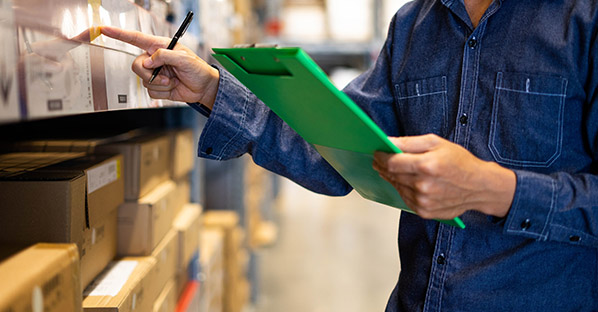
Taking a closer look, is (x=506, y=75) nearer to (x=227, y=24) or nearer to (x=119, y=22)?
(x=119, y=22)

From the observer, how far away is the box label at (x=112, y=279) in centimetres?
104

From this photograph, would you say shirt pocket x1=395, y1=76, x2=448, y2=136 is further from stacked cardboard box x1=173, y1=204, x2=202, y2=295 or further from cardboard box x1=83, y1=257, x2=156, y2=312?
stacked cardboard box x1=173, y1=204, x2=202, y2=295

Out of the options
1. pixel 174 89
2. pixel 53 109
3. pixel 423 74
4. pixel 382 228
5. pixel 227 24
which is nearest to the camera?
pixel 53 109

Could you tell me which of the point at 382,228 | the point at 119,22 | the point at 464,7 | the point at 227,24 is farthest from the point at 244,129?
the point at 382,228

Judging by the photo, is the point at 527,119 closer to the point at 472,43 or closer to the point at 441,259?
the point at 472,43

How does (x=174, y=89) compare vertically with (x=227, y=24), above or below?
below

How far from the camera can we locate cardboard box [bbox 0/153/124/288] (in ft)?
2.64

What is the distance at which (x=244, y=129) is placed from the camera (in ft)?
3.51

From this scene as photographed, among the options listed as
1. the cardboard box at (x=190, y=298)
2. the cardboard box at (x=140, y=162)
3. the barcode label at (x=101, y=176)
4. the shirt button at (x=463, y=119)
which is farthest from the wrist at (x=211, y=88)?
the cardboard box at (x=190, y=298)

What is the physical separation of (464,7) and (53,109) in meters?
0.85

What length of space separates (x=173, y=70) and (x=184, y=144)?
879mm

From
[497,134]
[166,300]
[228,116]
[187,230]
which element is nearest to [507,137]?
[497,134]

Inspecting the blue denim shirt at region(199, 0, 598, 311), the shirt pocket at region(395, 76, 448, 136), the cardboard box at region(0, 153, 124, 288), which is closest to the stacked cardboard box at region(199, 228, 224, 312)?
the cardboard box at region(0, 153, 124, 288)

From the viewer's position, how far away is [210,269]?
7.48 feet
